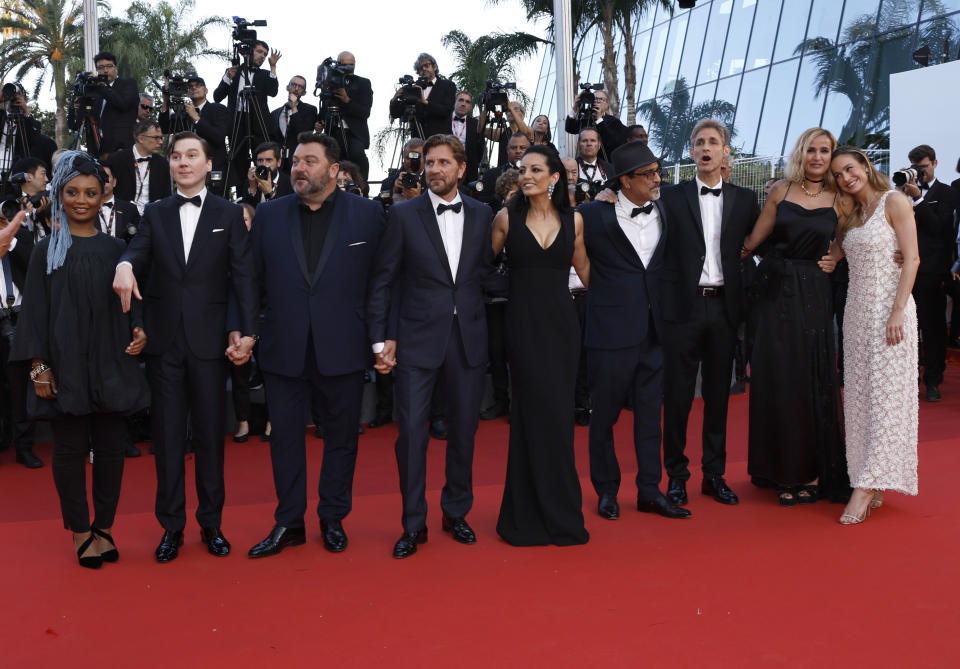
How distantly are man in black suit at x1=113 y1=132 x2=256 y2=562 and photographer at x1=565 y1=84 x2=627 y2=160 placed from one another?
180 inches

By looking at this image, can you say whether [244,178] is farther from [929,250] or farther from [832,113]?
[832,113]

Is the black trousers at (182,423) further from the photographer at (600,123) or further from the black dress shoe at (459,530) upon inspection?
the photographer at (600,123)

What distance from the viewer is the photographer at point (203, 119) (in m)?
7.63

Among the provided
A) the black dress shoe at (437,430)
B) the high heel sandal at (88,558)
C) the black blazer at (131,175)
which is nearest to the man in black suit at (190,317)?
the high heel sandal at (88,558)

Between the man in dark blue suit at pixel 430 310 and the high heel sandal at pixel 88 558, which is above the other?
the man in dark blue suit at pixel 430 310

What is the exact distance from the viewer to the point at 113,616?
10.1 ft

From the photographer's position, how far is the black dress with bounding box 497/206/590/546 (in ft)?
12.7

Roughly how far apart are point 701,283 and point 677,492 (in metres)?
1.00

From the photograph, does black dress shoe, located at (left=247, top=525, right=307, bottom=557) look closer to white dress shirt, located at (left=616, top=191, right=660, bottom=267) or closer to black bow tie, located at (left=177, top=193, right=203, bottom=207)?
black bow tie, located at (left=177, top=193, right=203, bottom=207)

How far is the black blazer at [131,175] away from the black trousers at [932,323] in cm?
582

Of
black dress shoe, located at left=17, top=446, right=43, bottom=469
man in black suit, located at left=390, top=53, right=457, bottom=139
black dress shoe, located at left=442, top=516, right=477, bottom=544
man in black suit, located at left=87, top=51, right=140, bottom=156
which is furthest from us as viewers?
man in black suit, located at left=390, top=53, right=457, bottom=139

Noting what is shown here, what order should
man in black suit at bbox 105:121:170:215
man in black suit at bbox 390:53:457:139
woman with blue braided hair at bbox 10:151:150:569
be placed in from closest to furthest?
woman with blue braided hair at bbox 10:151:150:569, man in black suit at bbox 105:121:170:215, man in black suit at bbox 390:53:457:139

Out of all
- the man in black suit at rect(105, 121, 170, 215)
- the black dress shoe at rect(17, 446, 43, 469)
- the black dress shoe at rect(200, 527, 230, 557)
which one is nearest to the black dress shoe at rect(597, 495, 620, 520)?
the black dress shoe at rect(200, 527, 230, 557)

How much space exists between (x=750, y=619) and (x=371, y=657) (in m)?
1.22
